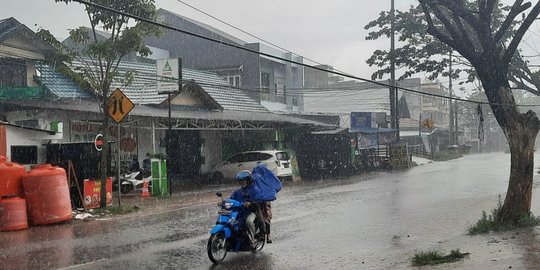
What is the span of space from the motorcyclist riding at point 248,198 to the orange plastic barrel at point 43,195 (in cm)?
635

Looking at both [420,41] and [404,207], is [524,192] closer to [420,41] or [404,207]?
[404,207]

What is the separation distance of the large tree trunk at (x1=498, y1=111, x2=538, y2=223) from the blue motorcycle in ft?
17.9

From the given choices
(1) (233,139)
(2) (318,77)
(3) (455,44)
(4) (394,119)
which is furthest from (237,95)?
(2) (318,77)

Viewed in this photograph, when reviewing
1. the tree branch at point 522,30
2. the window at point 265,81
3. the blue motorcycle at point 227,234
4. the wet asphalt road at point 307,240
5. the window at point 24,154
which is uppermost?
the window at point 265,81

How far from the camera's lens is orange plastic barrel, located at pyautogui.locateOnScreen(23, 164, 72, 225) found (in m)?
13.4

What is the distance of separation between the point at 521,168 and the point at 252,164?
53.3 ft

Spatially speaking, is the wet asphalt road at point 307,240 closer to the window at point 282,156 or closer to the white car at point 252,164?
the white car at point 252,164

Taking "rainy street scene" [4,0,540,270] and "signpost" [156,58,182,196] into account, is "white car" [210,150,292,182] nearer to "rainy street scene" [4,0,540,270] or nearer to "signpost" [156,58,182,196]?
"rainy street scene" [4,0,540,270]

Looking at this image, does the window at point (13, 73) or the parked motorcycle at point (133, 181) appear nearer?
the parked motorcycle at point (133, 181)

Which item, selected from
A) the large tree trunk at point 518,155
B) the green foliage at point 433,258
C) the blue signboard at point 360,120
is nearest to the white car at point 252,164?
the blue signboard at point 360,120

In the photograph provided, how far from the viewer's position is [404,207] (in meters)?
16.1

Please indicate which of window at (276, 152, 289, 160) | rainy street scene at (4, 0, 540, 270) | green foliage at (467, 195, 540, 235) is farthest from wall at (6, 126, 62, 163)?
green foliage at (467, 195, 540, 235)

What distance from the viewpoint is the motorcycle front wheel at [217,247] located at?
8.48 m

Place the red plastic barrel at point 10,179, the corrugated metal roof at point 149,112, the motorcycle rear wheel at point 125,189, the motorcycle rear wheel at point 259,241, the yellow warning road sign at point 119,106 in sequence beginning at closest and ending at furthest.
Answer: the motorcycle rear wheel at point 259,241 < the red plastic barrel at point 10,179 < the yellow warning road sign at point 119,106 < the corrugated metal roof at point 149,112 < the motorcycle rear wheel at point 125,189
